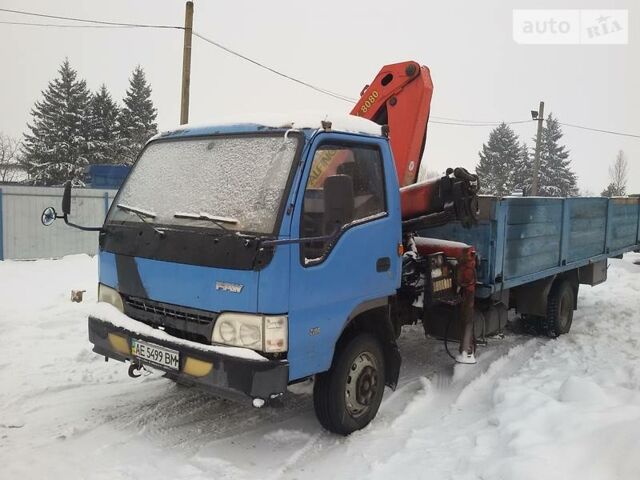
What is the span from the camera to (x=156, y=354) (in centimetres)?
368

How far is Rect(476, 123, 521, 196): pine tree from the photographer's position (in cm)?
4722

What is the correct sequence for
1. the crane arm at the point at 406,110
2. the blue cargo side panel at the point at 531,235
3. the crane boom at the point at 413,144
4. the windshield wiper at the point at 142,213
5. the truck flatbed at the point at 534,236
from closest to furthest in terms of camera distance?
1. the windshield wiper at the point at 142,213
2. the crane boom at the point at 413,144
3. the truck flatbed at the point at 534,236
4. the blue cargo side panel at the point at 531,235
5. the crane arm at the point at 406,110

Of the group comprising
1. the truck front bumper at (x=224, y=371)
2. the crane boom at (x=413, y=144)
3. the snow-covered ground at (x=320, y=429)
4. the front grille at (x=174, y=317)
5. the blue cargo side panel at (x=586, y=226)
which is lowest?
the snow-covered ground at (x=320, y=429)

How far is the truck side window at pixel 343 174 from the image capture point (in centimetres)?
361

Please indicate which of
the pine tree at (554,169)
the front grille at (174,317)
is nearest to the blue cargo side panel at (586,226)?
the front grille at (174,317)

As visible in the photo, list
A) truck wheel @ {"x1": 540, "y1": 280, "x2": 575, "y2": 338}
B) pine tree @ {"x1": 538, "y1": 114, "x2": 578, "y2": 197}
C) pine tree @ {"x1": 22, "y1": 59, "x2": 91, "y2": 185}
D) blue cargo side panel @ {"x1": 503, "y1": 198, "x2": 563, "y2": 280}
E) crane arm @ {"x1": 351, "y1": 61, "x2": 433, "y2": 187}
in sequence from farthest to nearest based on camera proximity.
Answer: pine tree @ {"x1": 538, "y1": 114, "x2": 578, "y2": 197} → pine tree @ {"x1": 22, "y1": 59, "x2": 91, "y2": 185} → truck wheel @ {"x1": 540, "y1": 280, "x2": 575, "y2": 338} → crane arm @ {"x1": 351, "y1": 61, "x2": 433, "y2": 187} → blue cargo side panel @ {"x1": 503, "y1": 198, "x2": 563, "y2": 280}

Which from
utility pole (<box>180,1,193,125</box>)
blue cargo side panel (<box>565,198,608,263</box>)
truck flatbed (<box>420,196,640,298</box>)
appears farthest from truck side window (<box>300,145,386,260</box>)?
utility pole (<box>180,1,193,125</box>)

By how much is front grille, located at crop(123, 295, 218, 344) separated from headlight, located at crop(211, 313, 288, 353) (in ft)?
0.38

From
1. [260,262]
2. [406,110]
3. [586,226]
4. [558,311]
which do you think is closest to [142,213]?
[260,262]

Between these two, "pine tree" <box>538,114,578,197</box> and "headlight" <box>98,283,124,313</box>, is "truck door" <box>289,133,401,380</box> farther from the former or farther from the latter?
"pine tree" <box>538,114,578,197</box>

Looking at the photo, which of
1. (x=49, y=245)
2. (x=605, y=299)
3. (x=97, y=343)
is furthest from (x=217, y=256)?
(x=49, y=245)

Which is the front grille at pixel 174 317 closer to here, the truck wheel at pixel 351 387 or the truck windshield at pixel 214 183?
the truck windshield at pixel 214 183

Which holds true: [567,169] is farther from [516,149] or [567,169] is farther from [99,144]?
[99,144]

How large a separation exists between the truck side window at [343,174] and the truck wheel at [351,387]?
2.97 ft
